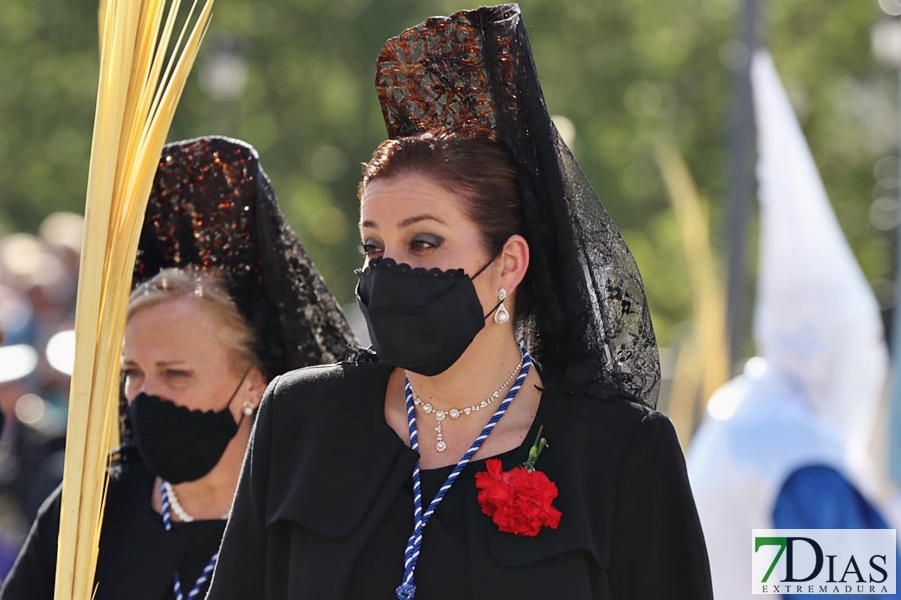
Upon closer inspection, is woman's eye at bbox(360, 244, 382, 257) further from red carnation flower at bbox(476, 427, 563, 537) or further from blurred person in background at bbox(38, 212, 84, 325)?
blurred person in background at bbox(38, 212, 84, 325)

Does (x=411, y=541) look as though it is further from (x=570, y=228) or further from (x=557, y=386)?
(x=570, y=228)

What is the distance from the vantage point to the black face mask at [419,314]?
7.89ft

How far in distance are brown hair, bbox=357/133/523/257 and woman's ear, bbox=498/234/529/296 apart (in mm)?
17

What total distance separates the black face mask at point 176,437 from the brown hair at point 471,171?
86 cm

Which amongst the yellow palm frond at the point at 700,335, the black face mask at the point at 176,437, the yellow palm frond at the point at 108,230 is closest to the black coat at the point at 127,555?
the black face mask at the point at 176,437

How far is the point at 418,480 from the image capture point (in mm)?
2418

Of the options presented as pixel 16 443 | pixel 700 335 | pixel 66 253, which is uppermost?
pixel 66 253

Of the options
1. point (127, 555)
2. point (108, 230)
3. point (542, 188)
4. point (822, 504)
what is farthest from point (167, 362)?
point (822, 504)

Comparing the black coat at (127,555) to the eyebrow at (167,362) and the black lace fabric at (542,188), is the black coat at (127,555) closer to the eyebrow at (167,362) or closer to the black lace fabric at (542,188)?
the eyebrow at (167,362)

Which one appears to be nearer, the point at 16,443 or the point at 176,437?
the point at 176,437

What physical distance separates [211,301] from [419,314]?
3.31 ft

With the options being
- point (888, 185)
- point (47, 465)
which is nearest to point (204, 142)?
point (47, 465)

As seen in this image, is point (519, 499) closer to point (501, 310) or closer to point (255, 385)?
point (501, 310)

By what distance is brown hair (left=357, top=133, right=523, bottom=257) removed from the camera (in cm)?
249
